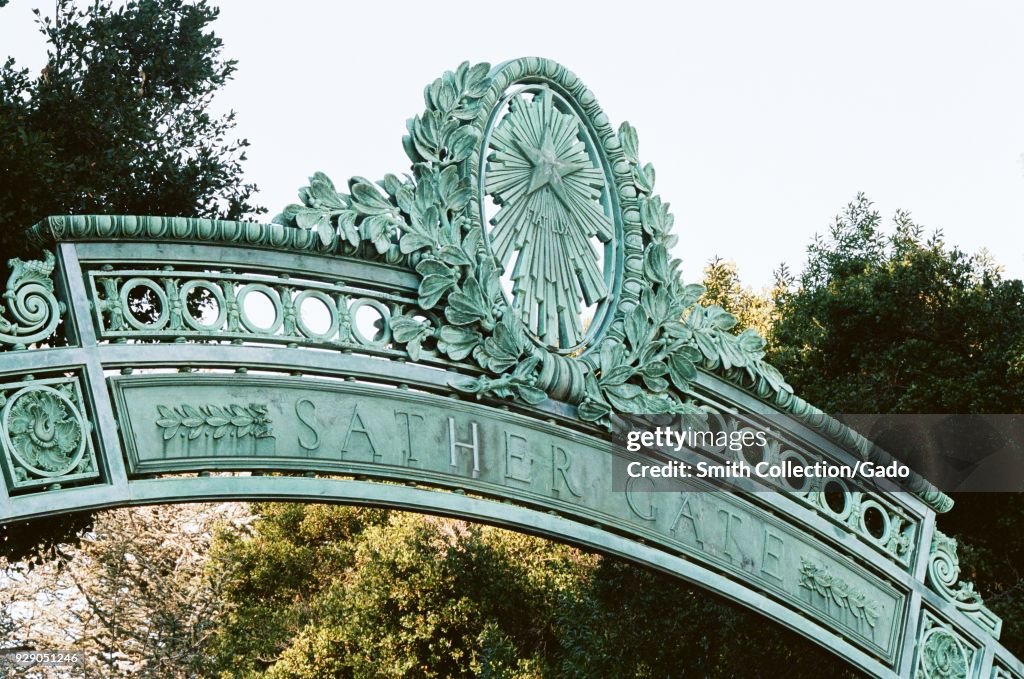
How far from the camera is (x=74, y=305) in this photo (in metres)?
5.62

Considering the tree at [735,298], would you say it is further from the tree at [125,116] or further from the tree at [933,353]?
the tree at [125,116]

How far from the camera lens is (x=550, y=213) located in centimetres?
714

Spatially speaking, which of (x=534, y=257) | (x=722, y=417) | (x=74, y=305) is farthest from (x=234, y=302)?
(x=722, y=417)

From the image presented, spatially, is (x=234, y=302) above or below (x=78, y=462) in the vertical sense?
above

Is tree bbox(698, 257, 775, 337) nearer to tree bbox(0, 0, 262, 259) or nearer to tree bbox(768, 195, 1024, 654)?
tree bbox(768, 195, 1024, 654)

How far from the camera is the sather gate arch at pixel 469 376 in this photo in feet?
18.5

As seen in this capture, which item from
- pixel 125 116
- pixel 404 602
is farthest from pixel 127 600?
pixel 125 116

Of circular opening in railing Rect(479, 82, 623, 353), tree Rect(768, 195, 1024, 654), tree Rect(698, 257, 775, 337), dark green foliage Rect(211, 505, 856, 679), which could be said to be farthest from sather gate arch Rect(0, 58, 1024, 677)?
tree Rect(698, 257, 775, 337)

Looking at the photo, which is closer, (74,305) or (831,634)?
(74,305)

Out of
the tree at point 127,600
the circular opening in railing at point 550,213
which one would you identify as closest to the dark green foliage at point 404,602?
the tree at point 127,600

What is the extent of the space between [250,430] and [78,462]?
0.76 metres

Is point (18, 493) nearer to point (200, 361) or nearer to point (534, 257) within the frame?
point (200, 361)

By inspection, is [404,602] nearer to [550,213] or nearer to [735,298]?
[735,298]

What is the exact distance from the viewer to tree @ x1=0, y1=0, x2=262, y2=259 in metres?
8.52
